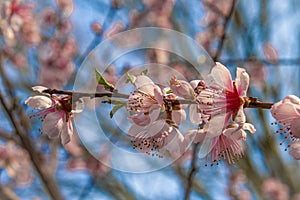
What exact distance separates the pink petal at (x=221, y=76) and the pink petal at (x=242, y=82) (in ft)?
0.07

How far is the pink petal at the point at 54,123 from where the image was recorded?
113 cm

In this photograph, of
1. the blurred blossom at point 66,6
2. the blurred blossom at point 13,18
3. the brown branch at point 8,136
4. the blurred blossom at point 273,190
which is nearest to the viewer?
the brown branch at point 8,136

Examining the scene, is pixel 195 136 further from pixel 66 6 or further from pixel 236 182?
pixel 236 182

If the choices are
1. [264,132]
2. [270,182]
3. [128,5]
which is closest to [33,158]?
[128,5]

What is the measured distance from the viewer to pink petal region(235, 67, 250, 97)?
1065 mm

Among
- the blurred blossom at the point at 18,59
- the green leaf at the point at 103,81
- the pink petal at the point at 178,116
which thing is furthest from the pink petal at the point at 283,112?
the blurred blossom at the point at 18,59

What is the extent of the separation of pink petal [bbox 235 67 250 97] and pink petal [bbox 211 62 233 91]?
0.07 ft

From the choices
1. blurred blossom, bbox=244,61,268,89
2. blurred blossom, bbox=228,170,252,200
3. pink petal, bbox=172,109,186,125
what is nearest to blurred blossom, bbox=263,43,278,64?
blurred blossom, bbox=244,61,268,89

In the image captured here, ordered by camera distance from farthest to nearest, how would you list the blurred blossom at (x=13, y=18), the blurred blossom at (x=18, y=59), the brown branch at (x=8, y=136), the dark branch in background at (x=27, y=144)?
the blurred blossom at (x=18, y=59) < the blurred blossom at (x=13, y=18) < the brown branch at (x=8, y=136) < the dark branch in background at (x=27, y=144)

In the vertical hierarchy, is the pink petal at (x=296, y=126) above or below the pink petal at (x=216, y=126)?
above

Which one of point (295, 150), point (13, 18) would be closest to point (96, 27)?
point (13, 18)

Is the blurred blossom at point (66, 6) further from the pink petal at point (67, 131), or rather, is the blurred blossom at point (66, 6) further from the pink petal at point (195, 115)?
the pink petal at point (195, 115)

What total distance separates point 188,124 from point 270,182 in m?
3.62

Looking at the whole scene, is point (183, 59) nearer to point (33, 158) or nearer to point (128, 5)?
point (128, 5)
